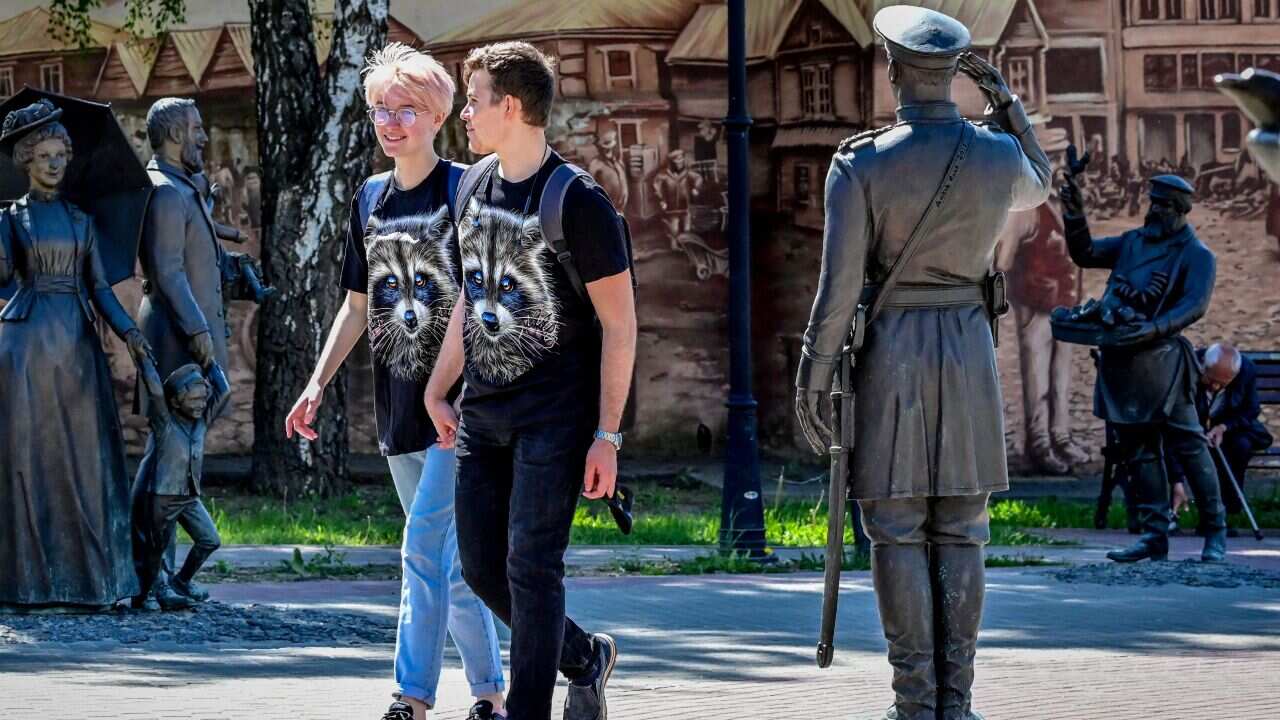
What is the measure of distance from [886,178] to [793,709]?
2.00 m

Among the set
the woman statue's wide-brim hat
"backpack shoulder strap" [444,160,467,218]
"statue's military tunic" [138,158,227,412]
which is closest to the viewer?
"backpack shoulder strap" [444,160,467,218]

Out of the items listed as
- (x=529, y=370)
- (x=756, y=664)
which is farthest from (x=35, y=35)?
(x=529, y=370)

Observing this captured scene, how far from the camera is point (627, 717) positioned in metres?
6.93

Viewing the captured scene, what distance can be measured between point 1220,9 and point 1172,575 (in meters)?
8.09

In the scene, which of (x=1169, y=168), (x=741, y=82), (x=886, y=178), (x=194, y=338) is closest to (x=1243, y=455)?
(x=1169, y=168)

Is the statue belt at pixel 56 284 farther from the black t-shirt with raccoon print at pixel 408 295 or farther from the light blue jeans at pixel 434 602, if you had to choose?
the light blue jeans at pixel 434 602

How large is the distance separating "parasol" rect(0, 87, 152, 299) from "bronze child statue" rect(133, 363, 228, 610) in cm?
56

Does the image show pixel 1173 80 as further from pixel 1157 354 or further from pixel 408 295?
pixel 408 295

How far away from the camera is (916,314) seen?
6.09m

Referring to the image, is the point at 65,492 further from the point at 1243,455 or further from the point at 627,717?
the point at 1243,455

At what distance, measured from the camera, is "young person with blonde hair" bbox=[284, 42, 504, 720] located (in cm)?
614

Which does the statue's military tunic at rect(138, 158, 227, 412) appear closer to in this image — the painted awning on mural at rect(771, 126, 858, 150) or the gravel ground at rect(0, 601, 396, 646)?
the gravel ground at rect(0, 601, 396, 646)

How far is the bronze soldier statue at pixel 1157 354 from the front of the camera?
1108cm

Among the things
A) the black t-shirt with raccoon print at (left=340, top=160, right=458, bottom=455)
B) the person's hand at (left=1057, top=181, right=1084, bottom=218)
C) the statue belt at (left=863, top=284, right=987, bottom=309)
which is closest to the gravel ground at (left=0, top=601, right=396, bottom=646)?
the black t-shirt with raccoon print at (left=340, top=160, right=458, bottom=455)
